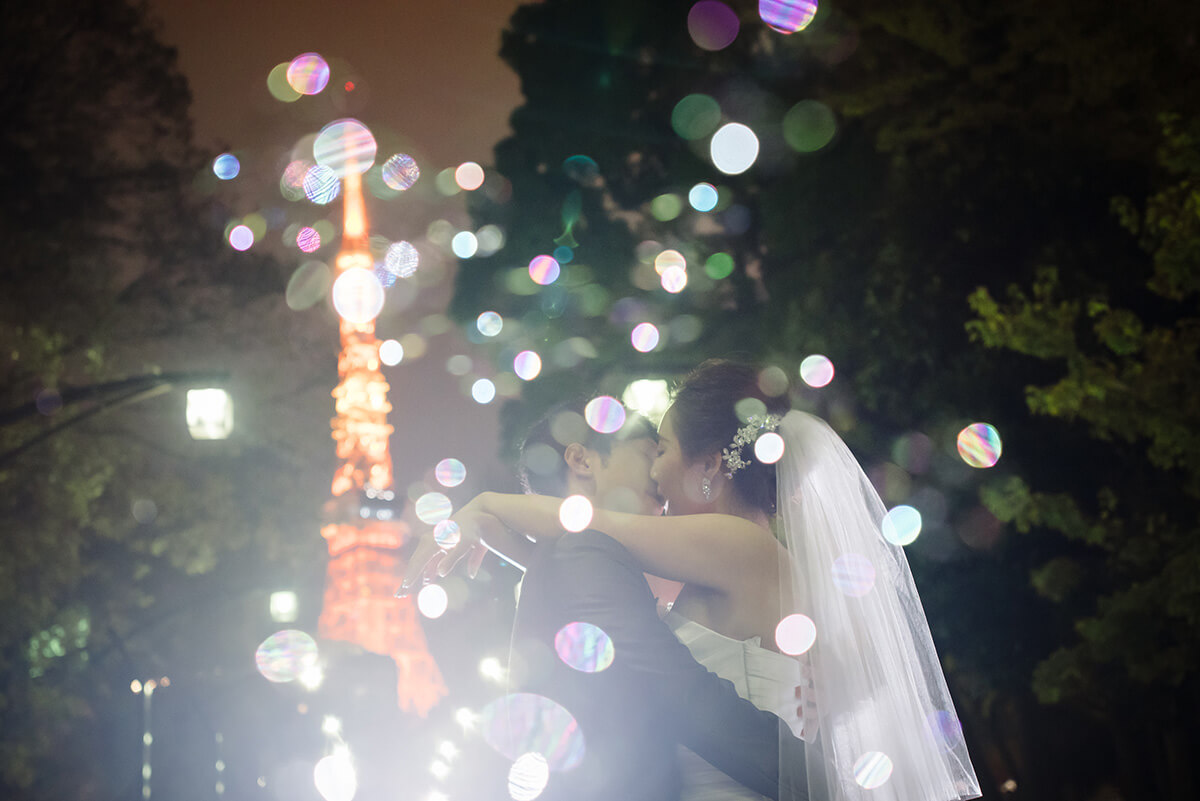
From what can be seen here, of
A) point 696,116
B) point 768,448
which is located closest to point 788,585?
point 768,448

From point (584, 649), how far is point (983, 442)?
9334 mm

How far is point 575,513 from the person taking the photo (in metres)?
3.61

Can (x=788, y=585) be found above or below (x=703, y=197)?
below

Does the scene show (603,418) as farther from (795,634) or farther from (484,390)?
(484,390)

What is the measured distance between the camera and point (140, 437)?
17938 millimetres

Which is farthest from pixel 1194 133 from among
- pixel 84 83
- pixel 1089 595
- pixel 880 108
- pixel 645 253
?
pixel 84 83

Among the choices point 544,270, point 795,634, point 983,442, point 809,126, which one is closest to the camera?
point 795,634

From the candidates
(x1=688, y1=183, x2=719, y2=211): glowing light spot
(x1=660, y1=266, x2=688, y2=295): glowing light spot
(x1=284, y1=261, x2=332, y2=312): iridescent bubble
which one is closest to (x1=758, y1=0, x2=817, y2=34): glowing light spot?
(x1=688, y1=183, x2=719, y2=211): glowing light spot

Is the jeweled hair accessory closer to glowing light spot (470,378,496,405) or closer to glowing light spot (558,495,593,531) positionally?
glowing light spot (558,495,593,531)

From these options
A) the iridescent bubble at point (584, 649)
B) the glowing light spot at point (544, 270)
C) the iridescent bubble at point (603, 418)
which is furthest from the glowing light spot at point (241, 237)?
the iridescent bubble at point (584, 649)

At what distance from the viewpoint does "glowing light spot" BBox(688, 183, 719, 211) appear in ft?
49.6

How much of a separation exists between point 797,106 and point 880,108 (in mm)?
1970

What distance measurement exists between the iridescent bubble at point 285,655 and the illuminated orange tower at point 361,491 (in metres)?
55.2

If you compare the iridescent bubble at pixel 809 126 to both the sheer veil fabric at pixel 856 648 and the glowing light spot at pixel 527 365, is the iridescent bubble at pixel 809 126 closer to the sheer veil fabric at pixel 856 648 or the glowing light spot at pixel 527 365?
the glowing light spot at pixel 527 365
